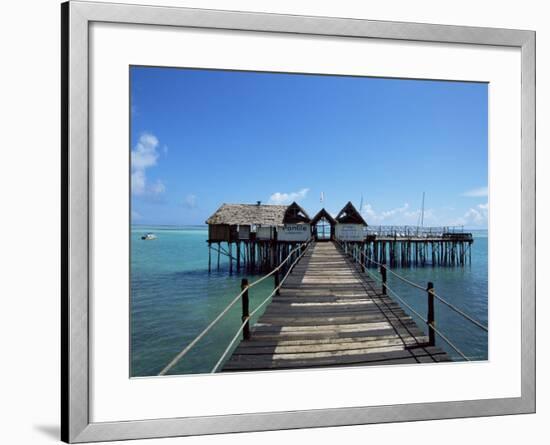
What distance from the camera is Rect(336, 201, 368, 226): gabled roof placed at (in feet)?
14.2

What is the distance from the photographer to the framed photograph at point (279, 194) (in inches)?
98.3

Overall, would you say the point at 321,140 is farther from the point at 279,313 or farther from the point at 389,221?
the point at 279,313

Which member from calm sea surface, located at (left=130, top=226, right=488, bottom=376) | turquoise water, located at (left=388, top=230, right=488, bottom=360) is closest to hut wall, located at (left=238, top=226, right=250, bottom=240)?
calm sea surface, located at (left=130, top=226, right=488, bottom=376)

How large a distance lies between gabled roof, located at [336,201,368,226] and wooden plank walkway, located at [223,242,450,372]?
949mm

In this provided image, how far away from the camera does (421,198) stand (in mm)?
3789

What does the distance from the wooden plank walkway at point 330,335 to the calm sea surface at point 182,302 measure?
328mm

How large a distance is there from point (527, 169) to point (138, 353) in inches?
133

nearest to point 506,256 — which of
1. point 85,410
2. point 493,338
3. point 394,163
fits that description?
point 493,338

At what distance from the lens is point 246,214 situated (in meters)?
4.66

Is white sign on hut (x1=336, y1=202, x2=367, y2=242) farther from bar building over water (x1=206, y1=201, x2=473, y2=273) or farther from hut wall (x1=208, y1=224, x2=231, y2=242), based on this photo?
hut wall (x1=208, y1=224, x2=231, y2=242)

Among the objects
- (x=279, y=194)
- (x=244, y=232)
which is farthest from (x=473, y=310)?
(x=244, y=232)

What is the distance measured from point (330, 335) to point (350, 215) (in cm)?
231

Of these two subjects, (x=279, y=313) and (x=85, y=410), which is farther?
(x=279, y=313)

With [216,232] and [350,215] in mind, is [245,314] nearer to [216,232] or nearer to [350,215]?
[216,232]
